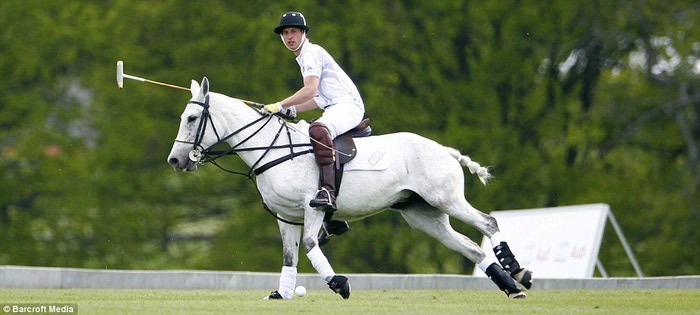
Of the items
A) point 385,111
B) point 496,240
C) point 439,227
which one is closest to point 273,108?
point 439,227

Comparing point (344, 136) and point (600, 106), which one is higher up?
point (344, 136)

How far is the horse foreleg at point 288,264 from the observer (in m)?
11.5

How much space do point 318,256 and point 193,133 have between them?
1.36m

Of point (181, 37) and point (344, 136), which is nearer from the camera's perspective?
point (344, 136)

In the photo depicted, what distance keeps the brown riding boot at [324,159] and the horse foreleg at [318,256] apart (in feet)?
0.38

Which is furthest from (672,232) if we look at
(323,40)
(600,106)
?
(323,40)

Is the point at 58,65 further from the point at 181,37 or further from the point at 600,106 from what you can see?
the point at 600,106

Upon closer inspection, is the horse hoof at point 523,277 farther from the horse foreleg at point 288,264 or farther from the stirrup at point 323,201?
the horse foreleg at point 288,264

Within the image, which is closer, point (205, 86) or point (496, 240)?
point (205, 86)

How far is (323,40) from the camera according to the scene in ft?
95.1

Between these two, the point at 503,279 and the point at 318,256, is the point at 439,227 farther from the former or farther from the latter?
the point at 318,256

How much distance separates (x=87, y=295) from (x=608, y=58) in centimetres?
1938

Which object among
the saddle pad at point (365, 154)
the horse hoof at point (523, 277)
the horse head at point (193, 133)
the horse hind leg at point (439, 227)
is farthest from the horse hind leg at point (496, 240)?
the horse head at point (193, 133)

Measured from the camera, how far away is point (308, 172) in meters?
11.6
